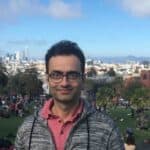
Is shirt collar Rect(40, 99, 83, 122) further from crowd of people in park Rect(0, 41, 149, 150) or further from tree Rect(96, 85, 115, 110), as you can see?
tree Rect(96, 85, 115, 110)

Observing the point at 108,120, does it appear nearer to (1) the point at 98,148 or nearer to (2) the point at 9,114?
(1) the point at 98,148

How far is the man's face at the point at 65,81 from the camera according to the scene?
331 centimetres

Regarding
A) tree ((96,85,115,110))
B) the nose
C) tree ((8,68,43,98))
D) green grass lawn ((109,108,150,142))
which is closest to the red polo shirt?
the nose

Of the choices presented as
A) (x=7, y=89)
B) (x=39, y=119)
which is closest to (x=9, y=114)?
(x=39, y=119)

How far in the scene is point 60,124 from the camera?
131 inches

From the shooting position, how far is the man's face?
3314 millimetres

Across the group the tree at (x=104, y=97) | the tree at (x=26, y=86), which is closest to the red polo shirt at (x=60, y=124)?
the tree at (x=104, y=97)

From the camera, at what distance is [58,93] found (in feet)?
10.9

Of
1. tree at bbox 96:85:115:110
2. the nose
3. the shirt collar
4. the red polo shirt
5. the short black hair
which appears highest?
the short black hair

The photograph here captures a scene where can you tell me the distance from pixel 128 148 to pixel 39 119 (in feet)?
27.7

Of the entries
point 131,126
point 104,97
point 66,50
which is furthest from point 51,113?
point 104,97

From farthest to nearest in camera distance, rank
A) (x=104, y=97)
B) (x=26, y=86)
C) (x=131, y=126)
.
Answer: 1. (x=26, y=86)
2. (x=104, y=97)
3. (x=131, y=126)

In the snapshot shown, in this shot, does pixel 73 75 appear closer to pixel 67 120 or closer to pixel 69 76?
pixel 69 76

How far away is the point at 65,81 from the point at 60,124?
0.25 m
